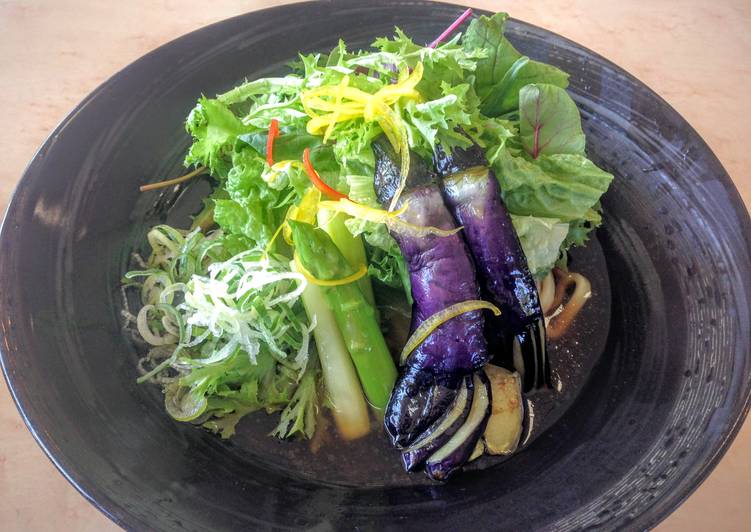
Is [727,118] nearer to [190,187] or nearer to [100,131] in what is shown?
[190,187]

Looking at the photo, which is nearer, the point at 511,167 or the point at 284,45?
the point at 511,167

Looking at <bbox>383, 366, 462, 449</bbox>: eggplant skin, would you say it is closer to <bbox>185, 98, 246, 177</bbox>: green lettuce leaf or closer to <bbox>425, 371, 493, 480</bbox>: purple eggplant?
<bbox>425, 371, 493, 480</bbox>: purple eggplant

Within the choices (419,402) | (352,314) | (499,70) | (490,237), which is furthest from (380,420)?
(499,70)

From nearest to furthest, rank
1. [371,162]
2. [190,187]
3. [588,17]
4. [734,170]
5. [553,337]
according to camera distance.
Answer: [371,162] → [553,337] → [190,187] → [734,170] → [588,17]

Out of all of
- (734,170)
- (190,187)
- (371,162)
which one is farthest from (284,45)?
(734,170)

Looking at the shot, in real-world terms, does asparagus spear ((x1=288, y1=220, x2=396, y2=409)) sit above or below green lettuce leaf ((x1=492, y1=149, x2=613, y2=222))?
below

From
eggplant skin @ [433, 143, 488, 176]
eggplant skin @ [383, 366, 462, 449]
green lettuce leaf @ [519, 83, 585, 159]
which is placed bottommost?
eggplant skin @ [383, 366, 462, 449]

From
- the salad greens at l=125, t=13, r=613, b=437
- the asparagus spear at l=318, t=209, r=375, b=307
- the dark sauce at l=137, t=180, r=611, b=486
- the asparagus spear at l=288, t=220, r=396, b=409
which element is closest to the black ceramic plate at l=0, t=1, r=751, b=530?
the dark sauce at l=137, t=180, r=611, b=486
